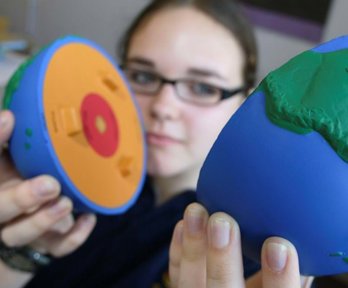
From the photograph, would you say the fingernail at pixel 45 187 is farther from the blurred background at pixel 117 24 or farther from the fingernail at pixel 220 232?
the blurred background at pixel 117 24

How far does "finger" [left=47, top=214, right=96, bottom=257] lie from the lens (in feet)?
2.19

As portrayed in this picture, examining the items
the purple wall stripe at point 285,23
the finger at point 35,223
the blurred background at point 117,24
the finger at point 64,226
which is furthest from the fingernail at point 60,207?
the purple wall stripe at point 285,23

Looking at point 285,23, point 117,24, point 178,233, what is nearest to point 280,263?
point 178,233

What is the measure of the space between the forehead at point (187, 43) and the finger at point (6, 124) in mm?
335

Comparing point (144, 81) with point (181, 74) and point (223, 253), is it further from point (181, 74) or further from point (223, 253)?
point (223, 253)

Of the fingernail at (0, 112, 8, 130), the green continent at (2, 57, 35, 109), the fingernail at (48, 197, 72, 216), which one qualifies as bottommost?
the fingernail at (48, 197, 72, 216)

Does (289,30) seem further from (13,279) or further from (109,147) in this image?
(13,279)

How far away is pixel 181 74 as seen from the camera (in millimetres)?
774

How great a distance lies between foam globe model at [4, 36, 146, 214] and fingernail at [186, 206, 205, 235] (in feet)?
0.65

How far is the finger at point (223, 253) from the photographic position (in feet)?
1.13

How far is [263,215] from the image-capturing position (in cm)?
34

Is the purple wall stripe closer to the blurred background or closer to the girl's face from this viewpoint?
the blurred background

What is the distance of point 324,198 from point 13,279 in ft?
1.78

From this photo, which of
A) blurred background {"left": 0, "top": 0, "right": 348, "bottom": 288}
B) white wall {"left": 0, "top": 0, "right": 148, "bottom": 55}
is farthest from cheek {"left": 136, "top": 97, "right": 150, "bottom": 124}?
white wall {"left": 0, "top": 0, "right": 148, "bottom": 55}
